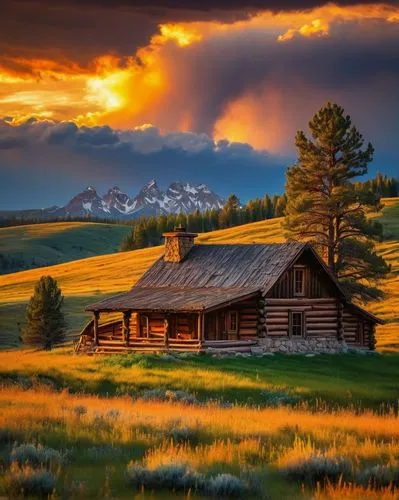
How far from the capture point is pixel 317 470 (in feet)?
35.3

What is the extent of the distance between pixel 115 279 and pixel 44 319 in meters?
41.0

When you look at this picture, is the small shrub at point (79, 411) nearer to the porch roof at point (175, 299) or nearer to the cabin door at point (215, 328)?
the porch roof at point (175, 299)

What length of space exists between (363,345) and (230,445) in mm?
37220

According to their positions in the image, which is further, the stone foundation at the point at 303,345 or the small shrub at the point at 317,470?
the stone foundation at the point at 303,345

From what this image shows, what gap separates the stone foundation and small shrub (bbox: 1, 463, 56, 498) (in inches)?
1273

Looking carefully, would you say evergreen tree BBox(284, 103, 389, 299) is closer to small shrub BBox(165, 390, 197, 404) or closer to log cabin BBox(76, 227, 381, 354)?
log cabin BBox(76, 227, 381, 354)

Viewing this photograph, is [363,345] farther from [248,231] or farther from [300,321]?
[248,231]

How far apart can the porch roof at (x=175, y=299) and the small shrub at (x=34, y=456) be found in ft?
87.4

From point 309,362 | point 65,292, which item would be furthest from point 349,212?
point 65,292

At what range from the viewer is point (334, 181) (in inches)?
1900

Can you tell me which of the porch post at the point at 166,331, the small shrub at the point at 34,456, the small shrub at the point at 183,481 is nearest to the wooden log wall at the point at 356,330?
the porch post at the point at 166,331

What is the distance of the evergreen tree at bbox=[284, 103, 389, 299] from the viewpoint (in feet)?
155

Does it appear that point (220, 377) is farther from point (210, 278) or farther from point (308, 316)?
point (308, 316)

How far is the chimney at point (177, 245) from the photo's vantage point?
47.8 m
